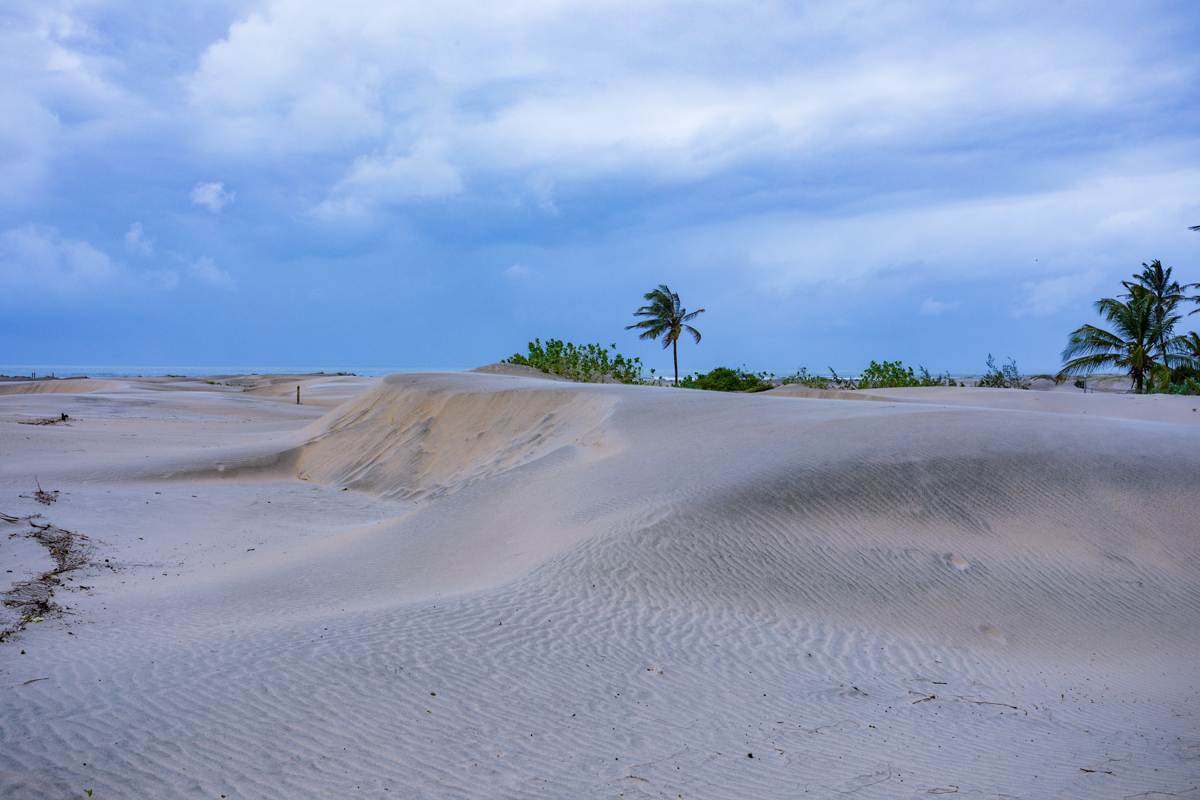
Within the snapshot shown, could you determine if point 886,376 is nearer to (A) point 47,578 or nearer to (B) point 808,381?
(B) point 808,381

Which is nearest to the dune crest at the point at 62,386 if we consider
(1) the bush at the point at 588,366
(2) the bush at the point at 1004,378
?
(1) the bush at the point at 588,366

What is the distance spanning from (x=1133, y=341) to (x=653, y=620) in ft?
109

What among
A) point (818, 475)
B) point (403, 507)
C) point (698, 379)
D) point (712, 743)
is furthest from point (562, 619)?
point (698, 379)

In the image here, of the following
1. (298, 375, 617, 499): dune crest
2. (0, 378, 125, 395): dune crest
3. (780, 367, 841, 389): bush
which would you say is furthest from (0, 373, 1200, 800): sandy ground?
(0, 378, 125, 395): dune crest

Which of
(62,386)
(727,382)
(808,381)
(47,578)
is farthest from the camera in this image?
(62,386)

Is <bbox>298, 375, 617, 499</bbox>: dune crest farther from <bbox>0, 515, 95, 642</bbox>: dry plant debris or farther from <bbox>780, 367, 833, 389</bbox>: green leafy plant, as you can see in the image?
<bbox>780, 367, 833, 389</bbox>: green leafy plant

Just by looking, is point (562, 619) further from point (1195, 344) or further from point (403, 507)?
point (1195, 344)

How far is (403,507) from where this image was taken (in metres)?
11.9

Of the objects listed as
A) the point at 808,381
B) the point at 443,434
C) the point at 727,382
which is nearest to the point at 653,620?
the point at 443,434

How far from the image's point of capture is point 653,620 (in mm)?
5316

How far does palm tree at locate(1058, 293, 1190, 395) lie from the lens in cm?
2950

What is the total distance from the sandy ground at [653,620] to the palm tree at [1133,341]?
2370cm

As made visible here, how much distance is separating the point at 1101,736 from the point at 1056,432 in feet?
21.9

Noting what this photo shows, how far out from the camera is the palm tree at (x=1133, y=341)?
2950 cm
